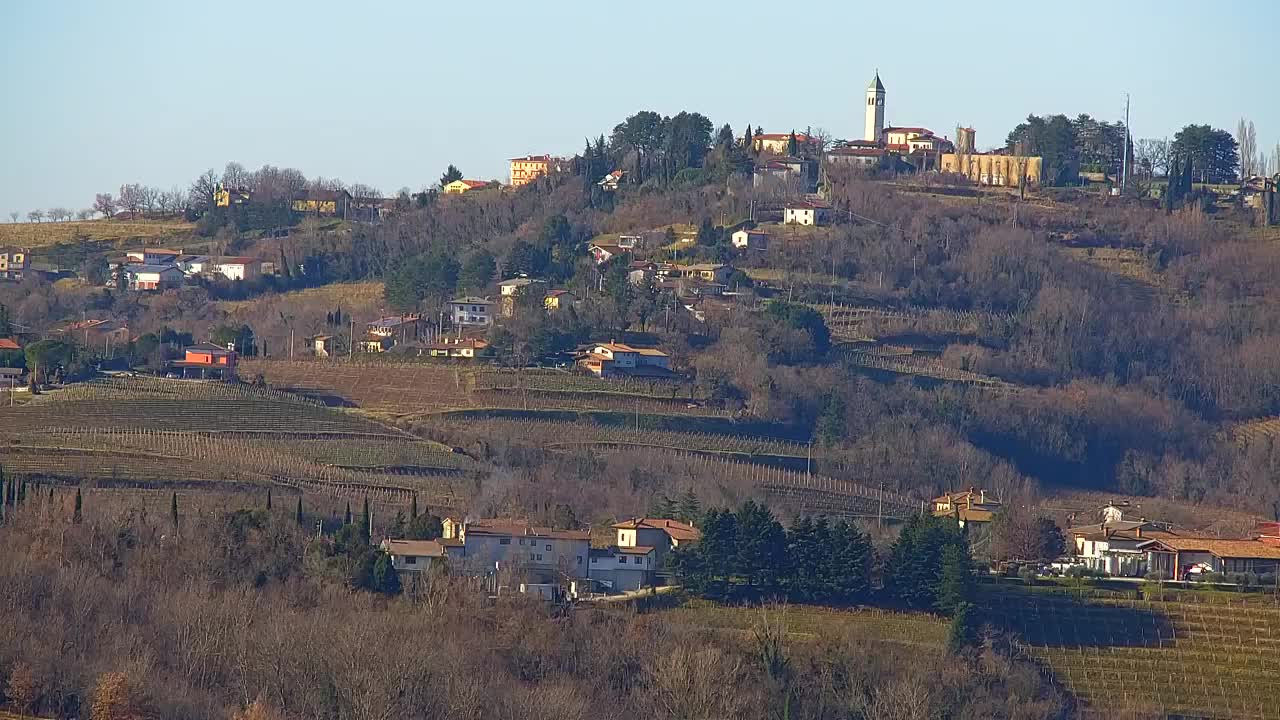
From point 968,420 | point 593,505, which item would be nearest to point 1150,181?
point 968,420

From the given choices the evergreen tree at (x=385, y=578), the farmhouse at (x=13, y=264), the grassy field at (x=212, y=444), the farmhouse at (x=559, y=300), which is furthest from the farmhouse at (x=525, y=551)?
the farmhouse at (x=13, y=264)

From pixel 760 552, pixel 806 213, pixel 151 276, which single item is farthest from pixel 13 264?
pixel 760 552

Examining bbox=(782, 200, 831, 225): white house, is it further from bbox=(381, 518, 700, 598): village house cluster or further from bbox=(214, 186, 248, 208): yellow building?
bbox=(381, 518, 700, 598): village house cluster

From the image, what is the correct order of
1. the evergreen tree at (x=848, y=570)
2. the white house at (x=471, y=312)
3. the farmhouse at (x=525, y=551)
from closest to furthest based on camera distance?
1. the evergreen tree at (x=848, y=570)
2. the farmhouse at (x=525, y=551)
3. the white house at (x=471, y=312)

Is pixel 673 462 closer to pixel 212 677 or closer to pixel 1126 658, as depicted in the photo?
pixel 1126 658

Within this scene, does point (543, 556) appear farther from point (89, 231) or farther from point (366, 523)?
point (89, 231)

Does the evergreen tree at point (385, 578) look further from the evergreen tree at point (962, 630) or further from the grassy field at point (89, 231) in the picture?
the grassy field at point (89, 231)
